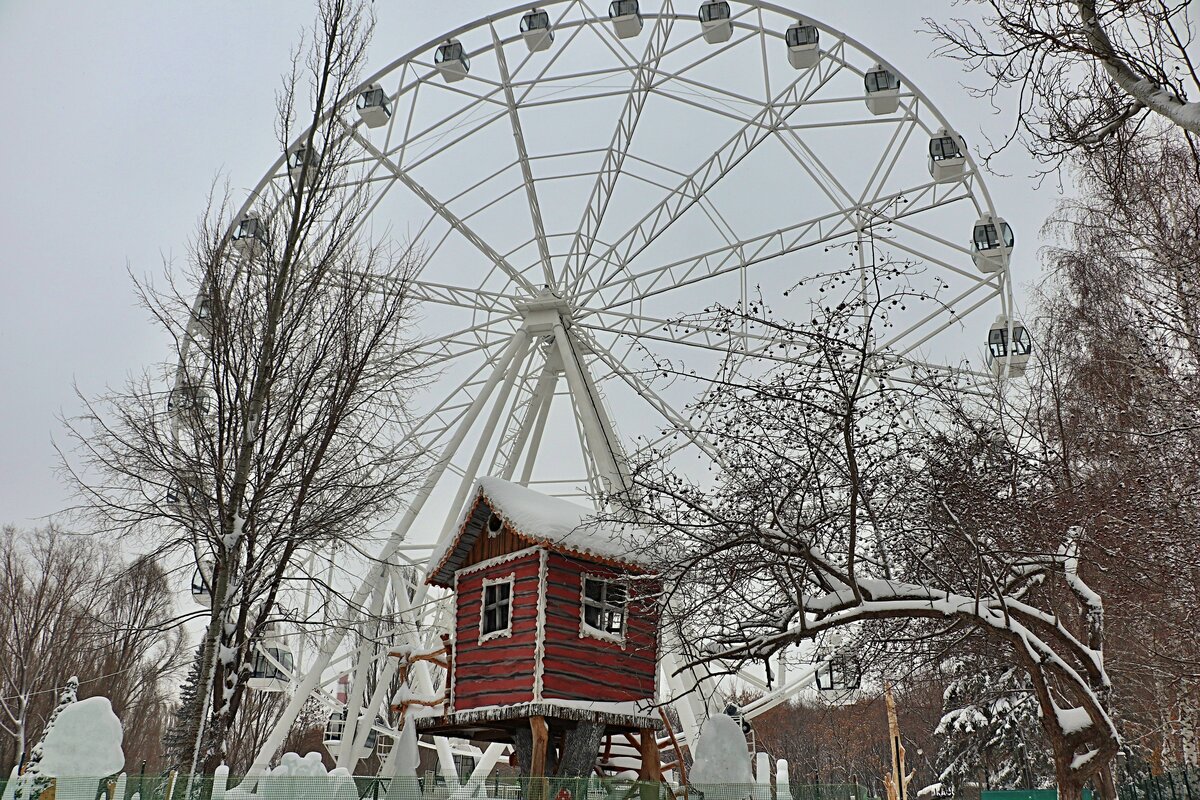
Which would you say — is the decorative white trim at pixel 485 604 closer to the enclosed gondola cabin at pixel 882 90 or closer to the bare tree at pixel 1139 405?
the bare tree at pixel 1139 405

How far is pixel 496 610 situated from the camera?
14898 mm

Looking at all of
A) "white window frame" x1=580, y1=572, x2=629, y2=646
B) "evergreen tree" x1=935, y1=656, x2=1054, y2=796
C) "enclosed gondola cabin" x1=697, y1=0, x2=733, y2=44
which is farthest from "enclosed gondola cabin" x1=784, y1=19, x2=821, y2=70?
"evergreen tree" x1=935, y1=656, x2=1054, y2=796

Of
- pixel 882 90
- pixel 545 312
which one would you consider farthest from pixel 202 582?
pixel 882 90

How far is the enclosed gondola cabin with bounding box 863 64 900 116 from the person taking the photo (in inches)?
741

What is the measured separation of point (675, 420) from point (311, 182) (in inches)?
430

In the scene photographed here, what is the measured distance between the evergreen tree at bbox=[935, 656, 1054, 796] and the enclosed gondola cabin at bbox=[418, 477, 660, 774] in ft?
40.5

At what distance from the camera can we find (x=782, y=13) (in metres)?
19.4

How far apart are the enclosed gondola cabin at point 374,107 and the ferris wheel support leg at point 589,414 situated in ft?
19.5

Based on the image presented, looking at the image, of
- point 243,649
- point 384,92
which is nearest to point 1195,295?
point 243,649

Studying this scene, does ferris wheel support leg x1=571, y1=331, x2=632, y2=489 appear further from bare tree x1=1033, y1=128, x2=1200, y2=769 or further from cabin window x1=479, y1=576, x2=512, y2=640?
bare tree x1=1033, y1=128, x2=1200, y2=769

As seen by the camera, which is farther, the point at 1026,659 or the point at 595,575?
the point at 595,575

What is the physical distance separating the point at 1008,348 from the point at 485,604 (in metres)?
10.5

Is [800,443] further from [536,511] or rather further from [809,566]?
[536,511]

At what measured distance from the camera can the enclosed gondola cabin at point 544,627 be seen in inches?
547
